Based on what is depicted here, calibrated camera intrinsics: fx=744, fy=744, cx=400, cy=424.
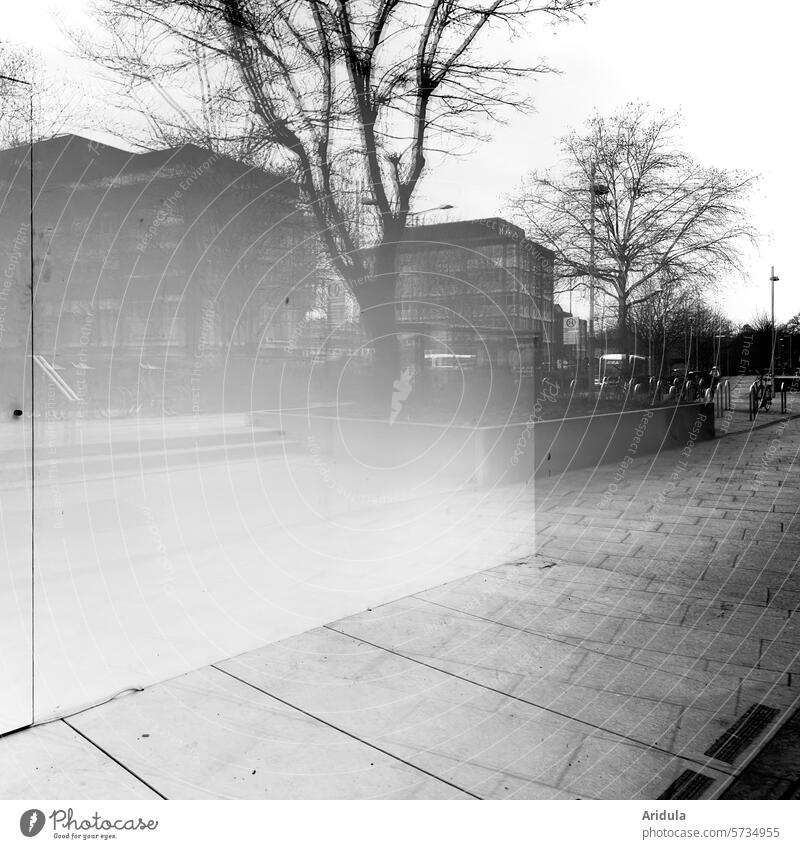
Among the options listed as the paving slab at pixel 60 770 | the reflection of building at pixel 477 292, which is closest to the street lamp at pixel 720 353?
the reflection of building at pixel 477 292

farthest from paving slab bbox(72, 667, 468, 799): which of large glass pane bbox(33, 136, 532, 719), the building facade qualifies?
the building facade

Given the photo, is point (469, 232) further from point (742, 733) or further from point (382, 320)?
point (742, 733)

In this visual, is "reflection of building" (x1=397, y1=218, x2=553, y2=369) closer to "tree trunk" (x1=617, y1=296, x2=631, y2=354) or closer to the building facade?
"tree trunk" (x1=617, y1=296, x2=631, y2=354)

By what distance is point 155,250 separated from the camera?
2.02 m

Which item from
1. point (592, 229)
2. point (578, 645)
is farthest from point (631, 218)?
point (578, 645)

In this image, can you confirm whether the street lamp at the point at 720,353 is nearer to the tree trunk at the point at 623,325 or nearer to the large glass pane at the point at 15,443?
the tree trunk at the point at 623,325

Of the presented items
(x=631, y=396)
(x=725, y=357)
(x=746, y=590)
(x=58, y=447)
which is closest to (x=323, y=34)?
(x=58, y=447)

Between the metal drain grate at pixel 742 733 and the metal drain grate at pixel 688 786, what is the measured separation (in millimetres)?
108

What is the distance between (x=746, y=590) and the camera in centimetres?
310

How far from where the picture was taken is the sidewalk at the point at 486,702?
1630 millimetres

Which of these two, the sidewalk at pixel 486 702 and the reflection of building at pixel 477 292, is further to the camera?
the reflection of building at pixel 477 292

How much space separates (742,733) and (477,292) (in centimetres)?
231
